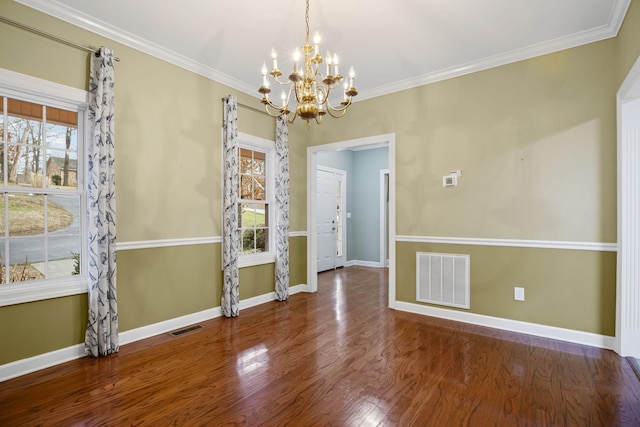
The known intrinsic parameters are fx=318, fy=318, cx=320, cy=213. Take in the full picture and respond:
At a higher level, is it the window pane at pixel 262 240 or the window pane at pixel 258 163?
the window pane at pixel 258 163

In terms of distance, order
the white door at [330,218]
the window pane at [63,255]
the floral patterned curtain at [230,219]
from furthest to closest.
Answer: the white door at [330,218], the floral patterned curtain at [230,219], the window pane at [63,255]

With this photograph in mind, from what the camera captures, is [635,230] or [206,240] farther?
[206,240]

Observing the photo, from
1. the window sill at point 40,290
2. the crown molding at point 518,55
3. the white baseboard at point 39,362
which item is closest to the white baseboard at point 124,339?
the white baseboard at point 39,362

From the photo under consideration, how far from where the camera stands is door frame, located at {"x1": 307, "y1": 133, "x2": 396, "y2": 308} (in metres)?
4.27

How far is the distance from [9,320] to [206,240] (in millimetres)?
1785

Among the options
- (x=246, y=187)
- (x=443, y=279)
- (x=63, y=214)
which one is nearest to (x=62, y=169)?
(x=63, y=214)

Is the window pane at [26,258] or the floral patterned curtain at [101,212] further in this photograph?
the floral patterned curtain at [101,212]

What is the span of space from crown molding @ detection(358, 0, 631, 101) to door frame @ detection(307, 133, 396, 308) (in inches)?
24.9

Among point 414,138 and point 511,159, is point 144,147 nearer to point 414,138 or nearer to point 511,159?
point 414,138

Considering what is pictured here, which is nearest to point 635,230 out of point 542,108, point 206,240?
point 542,108

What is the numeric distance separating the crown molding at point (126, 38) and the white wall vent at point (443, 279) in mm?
3343

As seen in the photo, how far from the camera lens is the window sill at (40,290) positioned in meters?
2.46

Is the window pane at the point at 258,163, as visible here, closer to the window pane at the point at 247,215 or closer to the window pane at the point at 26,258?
the window pane at the point at 247,215

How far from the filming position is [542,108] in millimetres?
3301
